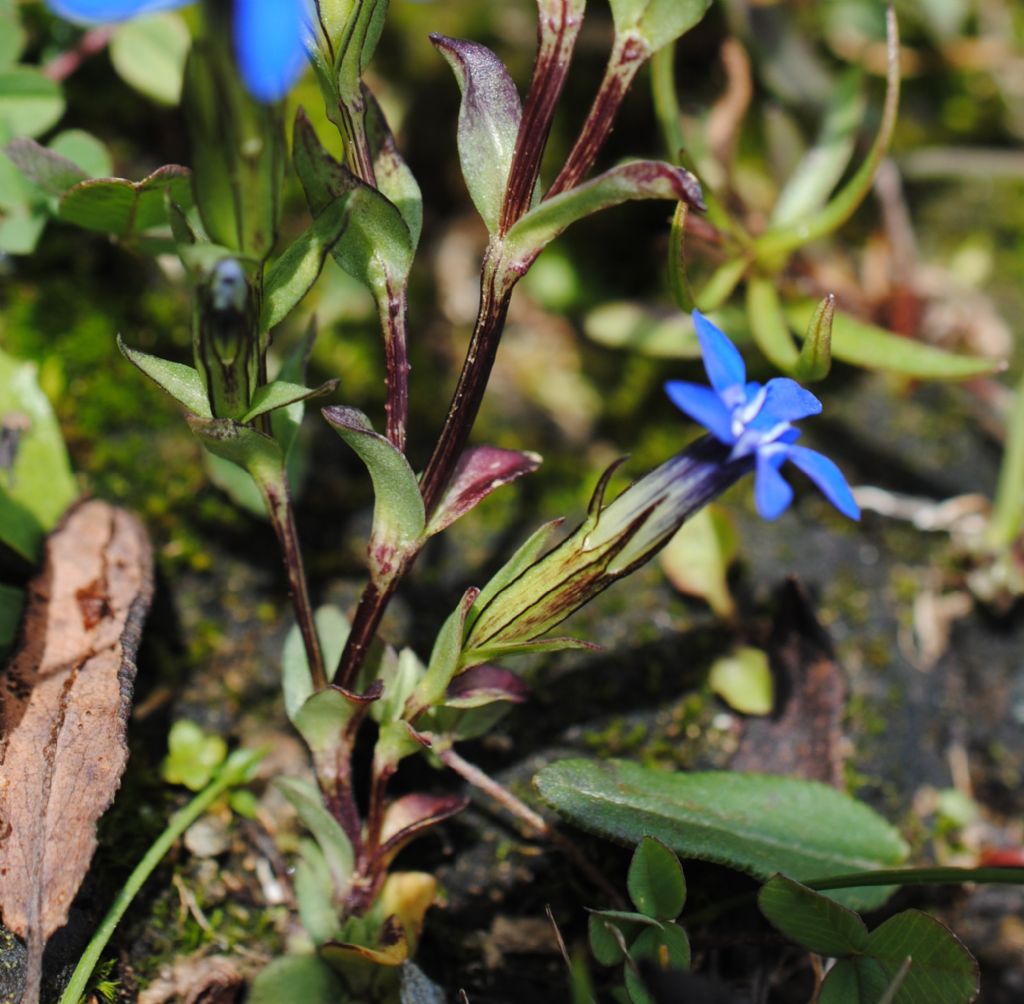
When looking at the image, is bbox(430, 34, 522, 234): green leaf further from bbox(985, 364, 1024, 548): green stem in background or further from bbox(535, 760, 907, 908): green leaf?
bbox(985, 364, 1024, 548): green stem in background

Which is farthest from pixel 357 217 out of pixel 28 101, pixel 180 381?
pixel 28 101

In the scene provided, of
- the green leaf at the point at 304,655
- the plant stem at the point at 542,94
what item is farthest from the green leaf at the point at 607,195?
the green leaf at the point at 304,655

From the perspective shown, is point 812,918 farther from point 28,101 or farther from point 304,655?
point 28,101

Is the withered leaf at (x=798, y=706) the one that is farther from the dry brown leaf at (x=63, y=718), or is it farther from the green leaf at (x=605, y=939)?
the dry brown leaf at (x=63, y=718)

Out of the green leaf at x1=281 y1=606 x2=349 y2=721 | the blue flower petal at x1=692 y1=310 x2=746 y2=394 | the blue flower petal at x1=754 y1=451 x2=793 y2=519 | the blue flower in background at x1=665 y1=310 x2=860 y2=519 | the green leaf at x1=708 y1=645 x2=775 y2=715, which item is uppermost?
the blue flower petal at x1=692 y1=310 x2=746 y2=394

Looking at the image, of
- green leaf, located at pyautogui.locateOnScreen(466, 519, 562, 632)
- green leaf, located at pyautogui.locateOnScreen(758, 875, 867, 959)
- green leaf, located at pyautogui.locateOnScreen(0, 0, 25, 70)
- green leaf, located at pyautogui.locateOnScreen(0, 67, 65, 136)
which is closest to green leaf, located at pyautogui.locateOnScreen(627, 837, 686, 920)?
green leaf, located at pyautogui.locateOnScreen(758, 875, 867, 959)

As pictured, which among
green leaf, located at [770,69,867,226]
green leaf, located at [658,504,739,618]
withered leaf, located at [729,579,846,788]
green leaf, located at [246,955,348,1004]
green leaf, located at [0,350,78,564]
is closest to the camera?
green leaf, located at [246,955,348,1004]
